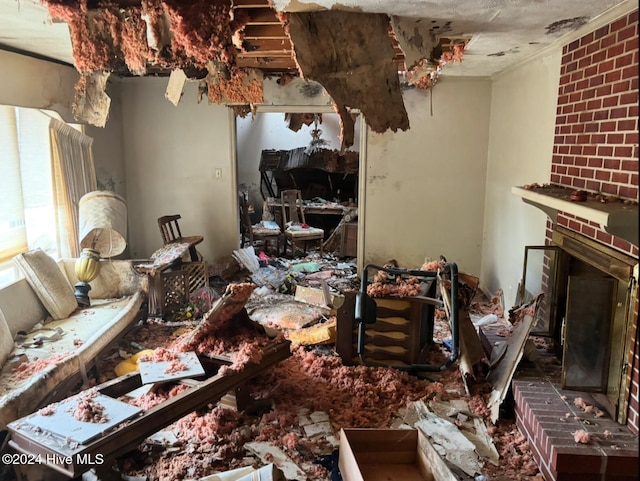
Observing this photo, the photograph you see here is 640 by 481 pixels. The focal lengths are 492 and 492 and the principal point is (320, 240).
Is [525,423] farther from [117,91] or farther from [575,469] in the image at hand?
[117,91]

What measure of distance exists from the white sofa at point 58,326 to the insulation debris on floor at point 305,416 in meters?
0.27

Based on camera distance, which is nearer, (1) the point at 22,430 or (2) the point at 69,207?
(1) the point at 22,430

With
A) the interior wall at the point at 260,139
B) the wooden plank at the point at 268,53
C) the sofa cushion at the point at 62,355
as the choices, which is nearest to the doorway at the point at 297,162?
the interior wall at the point at 260,139

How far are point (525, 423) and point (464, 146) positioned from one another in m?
3.52

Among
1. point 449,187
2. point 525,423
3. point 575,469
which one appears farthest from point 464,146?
point 575,469

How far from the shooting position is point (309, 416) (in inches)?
117

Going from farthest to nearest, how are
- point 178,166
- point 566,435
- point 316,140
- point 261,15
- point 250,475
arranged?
point 316,140, point 178,166, point 261,15, point 566,435, point 250,475

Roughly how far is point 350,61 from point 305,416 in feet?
6.75

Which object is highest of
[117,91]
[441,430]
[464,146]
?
[117,91]

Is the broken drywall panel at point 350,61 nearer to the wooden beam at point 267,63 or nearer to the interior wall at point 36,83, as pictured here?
the wooden beam at point 267,63

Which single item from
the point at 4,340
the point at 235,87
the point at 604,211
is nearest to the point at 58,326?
the point at 4,340

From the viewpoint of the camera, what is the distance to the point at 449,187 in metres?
5.61

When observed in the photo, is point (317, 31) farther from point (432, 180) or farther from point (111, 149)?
point (111, 149)

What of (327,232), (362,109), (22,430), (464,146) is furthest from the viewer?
(327,232)
